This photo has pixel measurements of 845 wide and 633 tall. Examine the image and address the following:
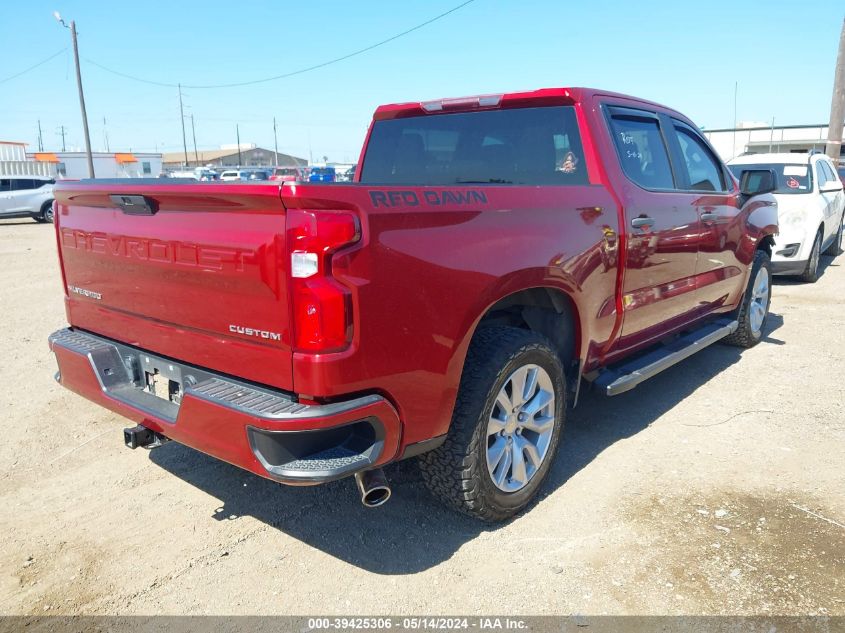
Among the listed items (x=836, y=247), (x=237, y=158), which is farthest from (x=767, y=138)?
(x=237, y=158)

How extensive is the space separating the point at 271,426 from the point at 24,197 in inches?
904

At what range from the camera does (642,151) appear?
4121 millimetres

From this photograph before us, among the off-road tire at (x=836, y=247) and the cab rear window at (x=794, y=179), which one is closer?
the cab rear window at (x=794, y=179)

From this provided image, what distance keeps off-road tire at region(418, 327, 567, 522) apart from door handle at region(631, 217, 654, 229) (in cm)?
105

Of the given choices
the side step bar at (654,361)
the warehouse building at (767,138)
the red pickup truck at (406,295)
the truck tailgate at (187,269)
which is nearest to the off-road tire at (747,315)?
the side step bar at (654,361)

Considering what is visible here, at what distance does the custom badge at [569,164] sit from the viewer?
3742mm

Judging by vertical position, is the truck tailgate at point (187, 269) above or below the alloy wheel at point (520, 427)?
above

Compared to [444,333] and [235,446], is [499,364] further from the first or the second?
[235,446]

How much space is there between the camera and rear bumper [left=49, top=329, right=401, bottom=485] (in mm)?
2291

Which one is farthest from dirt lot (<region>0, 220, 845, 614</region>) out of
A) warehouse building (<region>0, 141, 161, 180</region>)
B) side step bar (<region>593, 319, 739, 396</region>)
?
warehouse building (<region>0, 141, 161, 180</region>)

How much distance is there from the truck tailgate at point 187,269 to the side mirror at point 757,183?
437 centimetres

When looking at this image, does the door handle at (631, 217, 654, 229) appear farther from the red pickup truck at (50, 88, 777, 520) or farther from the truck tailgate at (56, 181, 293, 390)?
the truck tailgate at (56, 181, 293, 390)

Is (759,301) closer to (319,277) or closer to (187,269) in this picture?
(319,277)

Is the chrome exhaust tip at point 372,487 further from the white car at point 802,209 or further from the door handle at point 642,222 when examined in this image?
the white car at point 802,209
